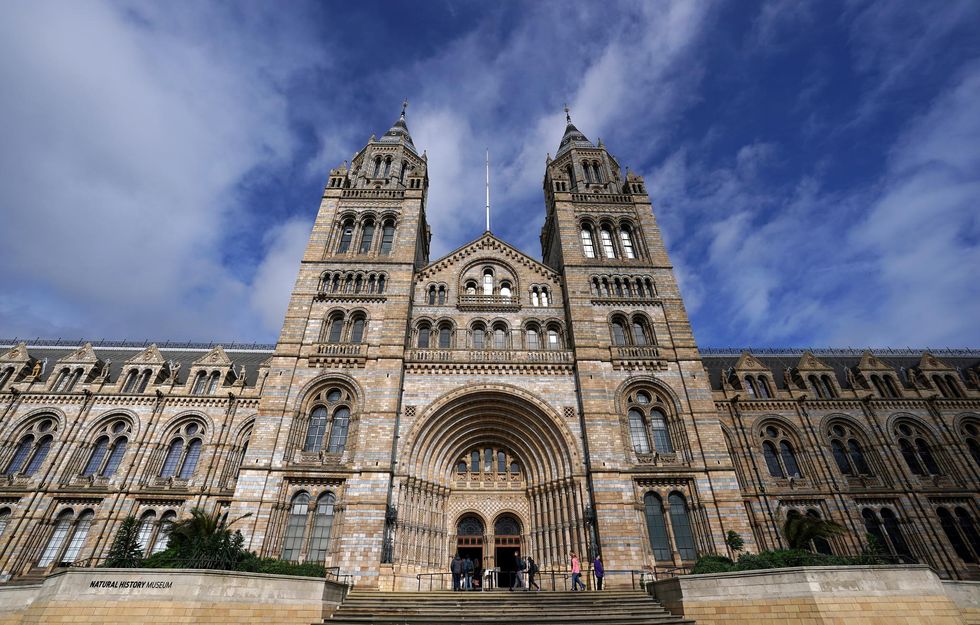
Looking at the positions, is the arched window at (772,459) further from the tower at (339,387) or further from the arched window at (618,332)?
the tower at (339,387)

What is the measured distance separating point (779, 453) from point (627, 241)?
15.7m

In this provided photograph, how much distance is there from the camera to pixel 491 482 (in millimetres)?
23234

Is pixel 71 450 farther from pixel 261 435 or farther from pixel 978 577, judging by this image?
pixel 978 577

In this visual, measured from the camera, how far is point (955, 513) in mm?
25047

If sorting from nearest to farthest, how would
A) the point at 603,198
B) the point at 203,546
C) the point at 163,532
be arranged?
the point at 203,546 → the point at 163,532 → the point at 603,198

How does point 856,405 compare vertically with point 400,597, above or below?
above

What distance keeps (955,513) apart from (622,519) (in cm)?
2102

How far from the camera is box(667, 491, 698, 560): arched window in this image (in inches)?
777

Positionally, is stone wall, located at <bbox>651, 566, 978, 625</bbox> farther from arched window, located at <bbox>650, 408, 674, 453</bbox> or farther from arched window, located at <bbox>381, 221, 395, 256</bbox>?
arched window, located at <bbox>381, 221, 395, 256</bbox>

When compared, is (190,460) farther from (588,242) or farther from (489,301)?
(588,242)

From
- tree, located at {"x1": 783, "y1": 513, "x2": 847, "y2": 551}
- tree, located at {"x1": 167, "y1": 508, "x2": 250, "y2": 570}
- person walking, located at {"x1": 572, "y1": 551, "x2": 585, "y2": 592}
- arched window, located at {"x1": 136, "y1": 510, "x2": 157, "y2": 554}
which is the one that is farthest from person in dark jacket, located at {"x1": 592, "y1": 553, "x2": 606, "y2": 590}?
arched window, located at {"x1": 136, "y1": 510, "x2": 157, "y2": 554}

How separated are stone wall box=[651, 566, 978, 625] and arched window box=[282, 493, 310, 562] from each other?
15.6 m

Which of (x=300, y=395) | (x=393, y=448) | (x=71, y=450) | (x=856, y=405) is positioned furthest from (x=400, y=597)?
(x=856, y=405)

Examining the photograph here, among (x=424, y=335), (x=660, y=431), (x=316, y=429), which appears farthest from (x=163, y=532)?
(x=660, y=431)
